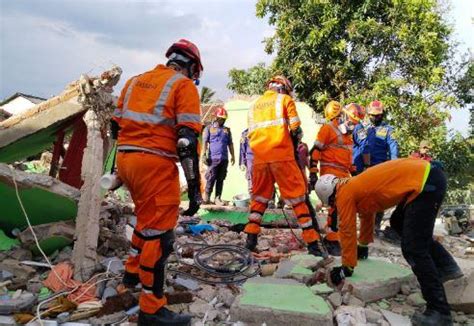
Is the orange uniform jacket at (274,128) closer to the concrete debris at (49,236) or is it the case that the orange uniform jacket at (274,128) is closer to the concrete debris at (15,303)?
the concrete debris at (49,236)

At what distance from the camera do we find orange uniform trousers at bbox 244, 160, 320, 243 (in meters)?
4.56

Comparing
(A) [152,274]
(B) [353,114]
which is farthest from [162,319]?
(B) [353,114]

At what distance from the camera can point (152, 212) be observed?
2.99 meters

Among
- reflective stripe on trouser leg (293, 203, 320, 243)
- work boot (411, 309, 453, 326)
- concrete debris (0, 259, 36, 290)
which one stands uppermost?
reflective stripe on trouser leg (293, 203, 320, 243)

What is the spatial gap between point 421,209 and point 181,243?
290 cm

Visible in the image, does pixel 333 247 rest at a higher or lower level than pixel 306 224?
lower

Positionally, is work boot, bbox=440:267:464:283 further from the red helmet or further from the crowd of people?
the red helmet

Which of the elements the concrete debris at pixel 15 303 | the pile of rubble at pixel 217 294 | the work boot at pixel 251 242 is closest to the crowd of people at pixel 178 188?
the pile of rubble at pixel 217 294

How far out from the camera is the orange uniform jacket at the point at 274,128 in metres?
4.71

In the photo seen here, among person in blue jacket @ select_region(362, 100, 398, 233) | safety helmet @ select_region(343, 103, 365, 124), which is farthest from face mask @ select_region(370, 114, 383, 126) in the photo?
safety helmet @ select_region(343, 103, 365, 124)

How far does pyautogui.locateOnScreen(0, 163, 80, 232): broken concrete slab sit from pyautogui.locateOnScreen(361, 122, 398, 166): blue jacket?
4.21 metres

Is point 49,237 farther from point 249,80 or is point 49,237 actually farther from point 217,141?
point 249,80

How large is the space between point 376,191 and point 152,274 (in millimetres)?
1758

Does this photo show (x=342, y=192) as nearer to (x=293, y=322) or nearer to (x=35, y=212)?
(x=293, y=322)
